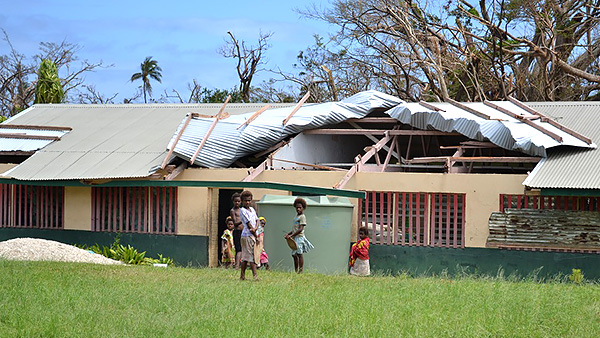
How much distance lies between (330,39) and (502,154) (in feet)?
48.8

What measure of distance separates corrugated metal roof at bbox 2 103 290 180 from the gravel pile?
2743 millimetres

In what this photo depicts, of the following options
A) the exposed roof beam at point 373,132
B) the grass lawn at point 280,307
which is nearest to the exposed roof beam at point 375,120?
the exposed roof beam at point 373,132

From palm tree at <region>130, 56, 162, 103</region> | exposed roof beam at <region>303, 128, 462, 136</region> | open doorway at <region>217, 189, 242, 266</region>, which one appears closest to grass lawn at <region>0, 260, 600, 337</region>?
exposed roof beam at <region>303, 128, 462, 136</region>

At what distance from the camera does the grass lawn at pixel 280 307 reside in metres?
9.34

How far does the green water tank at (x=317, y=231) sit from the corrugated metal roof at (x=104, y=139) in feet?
12.4

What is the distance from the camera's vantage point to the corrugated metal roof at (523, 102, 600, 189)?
1622 centimetres

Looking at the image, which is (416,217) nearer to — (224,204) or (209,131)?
(209,131)

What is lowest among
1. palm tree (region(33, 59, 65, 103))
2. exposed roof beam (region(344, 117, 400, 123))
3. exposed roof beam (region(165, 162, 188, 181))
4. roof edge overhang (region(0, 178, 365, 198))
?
roof edge overhang (region(0, 178, 365, 198))

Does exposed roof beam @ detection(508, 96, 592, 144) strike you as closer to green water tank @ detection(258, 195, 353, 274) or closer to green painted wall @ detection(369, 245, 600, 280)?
green painted wall @ detection(369, 245, 600, 280)

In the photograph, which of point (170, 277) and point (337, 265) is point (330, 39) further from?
point (170, 277)

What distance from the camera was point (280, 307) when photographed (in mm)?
10523

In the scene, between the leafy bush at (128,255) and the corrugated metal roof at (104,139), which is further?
the corrugated metal roof at (104,139)

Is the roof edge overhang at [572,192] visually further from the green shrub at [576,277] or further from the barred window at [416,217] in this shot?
the barred window at [416,217]

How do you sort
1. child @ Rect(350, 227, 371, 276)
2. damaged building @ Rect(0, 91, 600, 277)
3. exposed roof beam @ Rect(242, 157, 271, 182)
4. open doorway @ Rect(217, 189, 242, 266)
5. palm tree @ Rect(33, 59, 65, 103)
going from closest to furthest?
1. child @ Rect(350, 227, 371, 276)
2. damaged building @ Rect(0, 91, 600, 277)
3. exposed roof beam @ Rect(242, 157, 271, 182)
4. open doorway @ Rect(217, 189, 242, 266)
5. palm tree @ Rect(33, 59, 65, 103)
